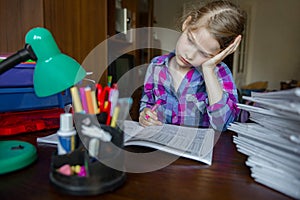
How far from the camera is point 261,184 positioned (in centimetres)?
38

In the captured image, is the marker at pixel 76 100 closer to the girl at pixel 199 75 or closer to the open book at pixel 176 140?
the open book at pixel 176 140

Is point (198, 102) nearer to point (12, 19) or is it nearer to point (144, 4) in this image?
point (12, 19)

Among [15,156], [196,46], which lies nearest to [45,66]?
[15,156]

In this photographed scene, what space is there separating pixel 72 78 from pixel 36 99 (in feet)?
1.20

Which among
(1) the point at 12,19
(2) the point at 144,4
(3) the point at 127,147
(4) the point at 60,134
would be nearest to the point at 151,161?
(3) the point at 127,147

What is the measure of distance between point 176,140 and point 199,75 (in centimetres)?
42

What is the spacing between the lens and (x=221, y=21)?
75cm

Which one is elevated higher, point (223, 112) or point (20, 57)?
point (20, 57)

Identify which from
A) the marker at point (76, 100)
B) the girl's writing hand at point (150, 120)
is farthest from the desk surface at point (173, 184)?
the girl's writing hand at point (150, 120)

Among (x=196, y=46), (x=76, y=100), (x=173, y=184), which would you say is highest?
(x=196, y=46)

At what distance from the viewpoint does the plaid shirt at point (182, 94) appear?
879mm

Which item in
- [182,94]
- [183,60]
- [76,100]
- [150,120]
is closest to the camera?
[76,100]

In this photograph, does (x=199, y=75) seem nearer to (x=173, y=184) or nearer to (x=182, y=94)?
(x=182, y=94)

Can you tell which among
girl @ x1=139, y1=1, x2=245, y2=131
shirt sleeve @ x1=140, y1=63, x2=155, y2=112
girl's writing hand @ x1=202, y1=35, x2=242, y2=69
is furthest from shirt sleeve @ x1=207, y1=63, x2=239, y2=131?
shirt sleeve @ x1=140, y1=63, x2=155, y2=112
